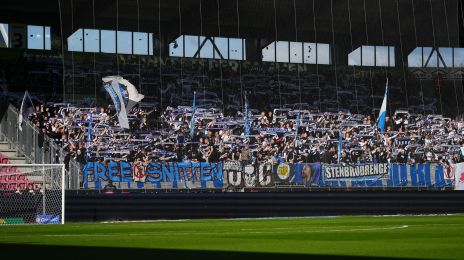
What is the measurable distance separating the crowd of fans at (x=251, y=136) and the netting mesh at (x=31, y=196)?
12.6ft

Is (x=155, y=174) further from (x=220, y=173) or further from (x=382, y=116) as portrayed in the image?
(x=382, y=116)

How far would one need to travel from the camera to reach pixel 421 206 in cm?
2923

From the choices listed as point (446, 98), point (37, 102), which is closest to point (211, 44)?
point (37, 102)

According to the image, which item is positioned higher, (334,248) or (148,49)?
(148,49)

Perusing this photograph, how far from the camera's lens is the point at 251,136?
109ft

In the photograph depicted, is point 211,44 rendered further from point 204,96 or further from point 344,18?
point 344,18

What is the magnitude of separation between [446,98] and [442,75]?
1231mm

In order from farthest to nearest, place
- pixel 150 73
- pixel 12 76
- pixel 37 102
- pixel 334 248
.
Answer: pixel 12 76 → pixel 37 102 → pixel 150 73 → pixel 334 248

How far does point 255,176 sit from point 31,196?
9056 millimetres

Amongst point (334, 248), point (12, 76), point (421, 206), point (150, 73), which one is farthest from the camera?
point (12, 76)

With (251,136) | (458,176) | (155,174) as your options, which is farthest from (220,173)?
(458,176)

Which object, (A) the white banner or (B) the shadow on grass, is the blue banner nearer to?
(A) the white banner

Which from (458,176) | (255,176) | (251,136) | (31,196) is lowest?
(31,196)

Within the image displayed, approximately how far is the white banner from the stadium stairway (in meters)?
16.0
